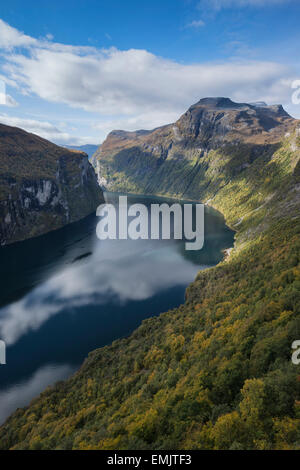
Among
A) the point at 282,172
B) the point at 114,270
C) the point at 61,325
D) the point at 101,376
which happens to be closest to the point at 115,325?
the point at 61,325

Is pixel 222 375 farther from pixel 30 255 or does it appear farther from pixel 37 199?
pixel 37 199

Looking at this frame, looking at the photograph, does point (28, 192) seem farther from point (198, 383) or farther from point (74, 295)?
point (198, 383)

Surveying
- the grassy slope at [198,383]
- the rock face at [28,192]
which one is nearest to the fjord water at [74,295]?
the grassy slope at [198,383]

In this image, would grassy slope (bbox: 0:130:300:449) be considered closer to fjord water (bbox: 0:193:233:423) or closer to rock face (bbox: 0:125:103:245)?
fjord water (bbox: 0:193:233:423)

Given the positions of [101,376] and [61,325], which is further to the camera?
[61,325]

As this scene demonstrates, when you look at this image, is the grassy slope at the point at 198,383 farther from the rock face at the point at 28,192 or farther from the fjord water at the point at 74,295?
the rock face at the point at 28,192

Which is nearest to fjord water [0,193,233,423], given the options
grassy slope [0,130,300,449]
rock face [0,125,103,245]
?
grassy slope [0,130,300,449]
